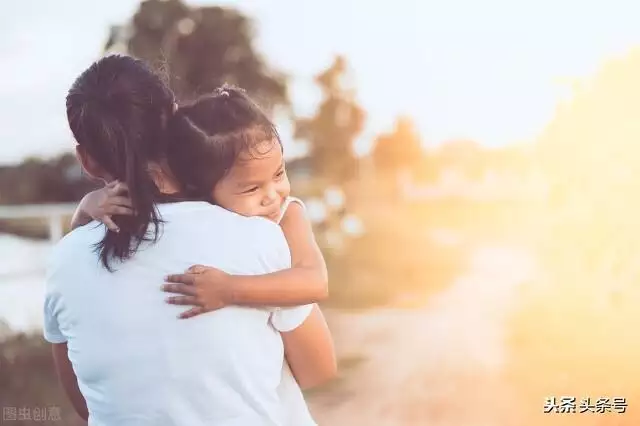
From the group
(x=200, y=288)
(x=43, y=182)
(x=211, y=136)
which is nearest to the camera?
(x=200, y=288)

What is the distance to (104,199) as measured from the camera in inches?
34.5

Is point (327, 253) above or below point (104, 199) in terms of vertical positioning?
below

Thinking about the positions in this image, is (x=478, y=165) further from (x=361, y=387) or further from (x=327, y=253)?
(x=361, y=387)

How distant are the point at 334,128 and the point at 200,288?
970 millimetres

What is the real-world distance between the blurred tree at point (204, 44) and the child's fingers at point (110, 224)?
88cm

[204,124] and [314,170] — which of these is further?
[314,170]

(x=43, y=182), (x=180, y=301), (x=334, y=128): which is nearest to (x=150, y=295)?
(x=180, y=301)

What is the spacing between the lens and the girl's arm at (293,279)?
828 mm

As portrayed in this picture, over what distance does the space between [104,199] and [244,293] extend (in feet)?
0.61

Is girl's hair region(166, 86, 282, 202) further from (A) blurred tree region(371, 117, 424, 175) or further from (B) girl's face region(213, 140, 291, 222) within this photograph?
(A) blurred tree region(371, 117, 424, 175)

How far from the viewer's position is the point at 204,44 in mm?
1729

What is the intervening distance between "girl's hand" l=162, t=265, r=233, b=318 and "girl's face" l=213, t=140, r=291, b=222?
0.14 m

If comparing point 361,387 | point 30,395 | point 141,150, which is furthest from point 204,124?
point 30,395

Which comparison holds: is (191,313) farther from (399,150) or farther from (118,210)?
(399,150)
